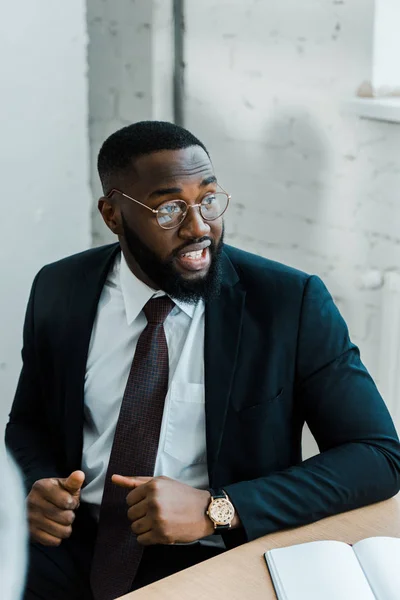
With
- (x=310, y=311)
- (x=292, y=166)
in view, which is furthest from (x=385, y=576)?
(x=292, y=166)

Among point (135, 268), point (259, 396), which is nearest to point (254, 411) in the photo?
point (259, 396)

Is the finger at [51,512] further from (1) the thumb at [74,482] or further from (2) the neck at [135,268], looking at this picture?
(2) the neck at [135,268]

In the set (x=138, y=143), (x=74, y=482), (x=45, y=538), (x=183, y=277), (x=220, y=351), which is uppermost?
(x=138, y=143)

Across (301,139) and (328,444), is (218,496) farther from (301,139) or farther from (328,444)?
(301,139)

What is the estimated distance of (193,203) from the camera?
1434 mm

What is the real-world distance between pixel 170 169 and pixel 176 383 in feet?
1.19

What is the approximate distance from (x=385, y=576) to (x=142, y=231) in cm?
72

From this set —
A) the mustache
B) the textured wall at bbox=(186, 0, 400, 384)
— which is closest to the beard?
the mustache

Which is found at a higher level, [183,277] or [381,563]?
[183,277]

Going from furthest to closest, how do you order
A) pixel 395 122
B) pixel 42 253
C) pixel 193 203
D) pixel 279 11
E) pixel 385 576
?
pixel 42 253 → pixel 279 11 → pixel 395 122 → pixel 193 203 → pixel 385 576

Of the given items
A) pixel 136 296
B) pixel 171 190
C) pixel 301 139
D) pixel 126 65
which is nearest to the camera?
pixel 171 190

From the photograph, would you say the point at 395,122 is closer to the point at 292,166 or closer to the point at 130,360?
the point at 292,166

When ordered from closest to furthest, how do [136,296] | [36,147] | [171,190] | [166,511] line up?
[166,511]
[171,190]
[136,296]
[36,147]

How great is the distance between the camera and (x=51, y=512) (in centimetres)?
133
